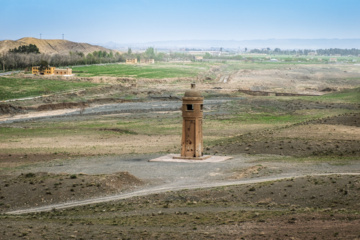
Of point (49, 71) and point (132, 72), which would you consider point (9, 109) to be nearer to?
point (49, 71)

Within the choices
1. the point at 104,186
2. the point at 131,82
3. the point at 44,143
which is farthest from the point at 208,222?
the point at 131,82

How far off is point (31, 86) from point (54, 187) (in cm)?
7988

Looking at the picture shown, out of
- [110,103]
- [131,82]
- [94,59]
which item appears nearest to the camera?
[110,103]

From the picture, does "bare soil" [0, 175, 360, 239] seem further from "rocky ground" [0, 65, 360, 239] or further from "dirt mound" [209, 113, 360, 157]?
"dirt mound" [209, 113, 360, 157]

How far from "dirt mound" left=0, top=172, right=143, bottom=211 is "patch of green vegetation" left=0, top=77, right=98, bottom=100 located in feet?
210

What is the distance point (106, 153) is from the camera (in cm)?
3828

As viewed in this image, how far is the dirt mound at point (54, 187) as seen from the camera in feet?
79.4

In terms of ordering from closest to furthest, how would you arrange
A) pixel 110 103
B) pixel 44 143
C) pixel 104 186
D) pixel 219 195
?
pixel 219 195 < pixel 104 186 < pixel 44 143 < pixel 110 103

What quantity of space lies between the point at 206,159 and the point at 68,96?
6113 cm

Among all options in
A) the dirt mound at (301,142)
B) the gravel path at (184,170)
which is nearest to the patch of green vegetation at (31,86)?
the dirt mound at (301,142)

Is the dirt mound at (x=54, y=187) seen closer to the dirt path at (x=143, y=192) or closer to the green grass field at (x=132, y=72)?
the dirt path at (x=143, y=192)

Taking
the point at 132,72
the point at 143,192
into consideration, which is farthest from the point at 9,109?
the point at 132,72

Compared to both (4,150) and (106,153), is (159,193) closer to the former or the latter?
(106,153)

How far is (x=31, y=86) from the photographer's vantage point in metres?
102
